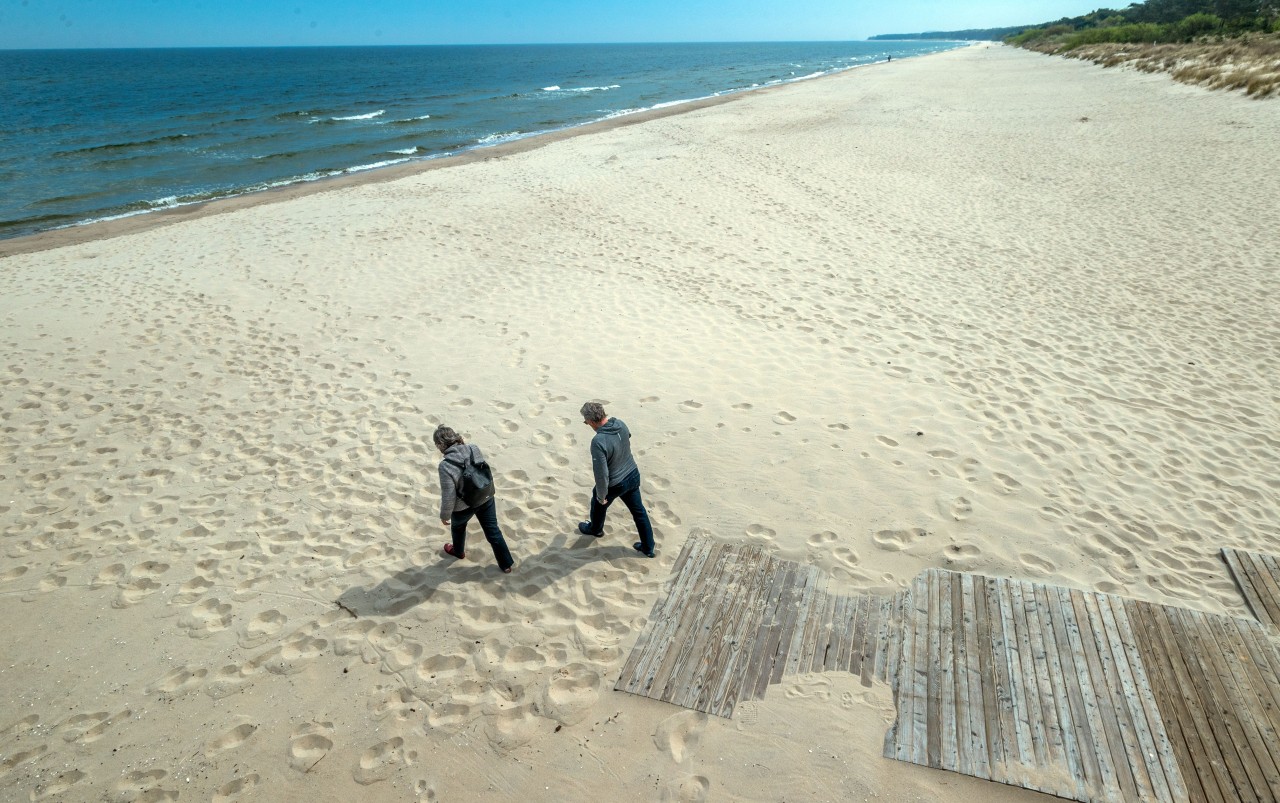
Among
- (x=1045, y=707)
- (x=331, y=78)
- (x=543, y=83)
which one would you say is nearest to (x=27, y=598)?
(x=1045, y=707)

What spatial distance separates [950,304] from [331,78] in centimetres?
9123

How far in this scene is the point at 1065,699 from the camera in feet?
13.4

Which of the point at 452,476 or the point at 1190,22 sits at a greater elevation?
the point at 1190,22

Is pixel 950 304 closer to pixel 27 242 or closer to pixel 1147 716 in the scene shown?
pixel 1147 716

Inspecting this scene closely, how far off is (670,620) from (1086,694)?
2.74m

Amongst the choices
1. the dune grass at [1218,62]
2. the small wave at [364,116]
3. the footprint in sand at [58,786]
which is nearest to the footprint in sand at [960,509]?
the footprint in sand at [58,786]

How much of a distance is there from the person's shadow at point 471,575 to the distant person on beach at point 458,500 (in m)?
0.17

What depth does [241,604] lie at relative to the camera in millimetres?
5160

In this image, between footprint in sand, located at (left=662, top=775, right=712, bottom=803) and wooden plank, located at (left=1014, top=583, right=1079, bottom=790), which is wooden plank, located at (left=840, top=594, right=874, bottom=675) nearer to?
wooden plank, located at (left=1014, top=583, right=1079, bottom=790)

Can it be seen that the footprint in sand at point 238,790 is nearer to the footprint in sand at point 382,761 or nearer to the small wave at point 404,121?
the footprint in sand at point 382,761

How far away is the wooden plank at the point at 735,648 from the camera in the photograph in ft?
13.8

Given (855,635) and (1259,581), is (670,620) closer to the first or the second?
(855,635)

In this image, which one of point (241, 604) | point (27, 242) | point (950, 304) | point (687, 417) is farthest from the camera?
point (27, 242)

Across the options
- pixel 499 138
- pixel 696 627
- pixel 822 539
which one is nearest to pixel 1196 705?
pixel 822 539
